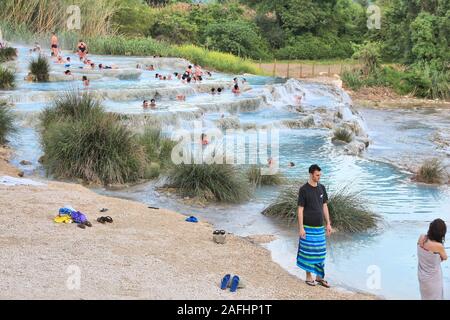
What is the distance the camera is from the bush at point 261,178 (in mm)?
13289

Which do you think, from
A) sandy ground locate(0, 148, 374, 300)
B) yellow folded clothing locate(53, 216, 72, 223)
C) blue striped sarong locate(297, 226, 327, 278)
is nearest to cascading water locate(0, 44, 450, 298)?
blue striped sarong locate(297, 226, 327, 278)

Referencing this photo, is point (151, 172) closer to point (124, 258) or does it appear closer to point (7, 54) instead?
point (124, 258)

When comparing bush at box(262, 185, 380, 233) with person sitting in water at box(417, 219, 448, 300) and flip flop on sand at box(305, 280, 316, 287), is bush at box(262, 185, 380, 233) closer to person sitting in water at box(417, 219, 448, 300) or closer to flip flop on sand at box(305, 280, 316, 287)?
flip flop on sand at box(305, 280, 316, 287)

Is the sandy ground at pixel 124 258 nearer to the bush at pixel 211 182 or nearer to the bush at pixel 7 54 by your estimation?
the bush at pixel 211 182

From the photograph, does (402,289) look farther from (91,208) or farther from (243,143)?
(243,143)

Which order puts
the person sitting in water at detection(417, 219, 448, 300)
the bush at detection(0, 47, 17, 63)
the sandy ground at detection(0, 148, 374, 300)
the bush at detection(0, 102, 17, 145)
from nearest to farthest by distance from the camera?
the person sitting in water at detection(417, 219, 448, 300), the sandy ground at detection(0, 148, 374, 300), the bush at detection(0, 102, 17, 145), the bush at detection(0, 47, 17, 63)

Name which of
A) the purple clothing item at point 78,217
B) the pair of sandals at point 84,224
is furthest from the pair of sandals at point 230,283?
the purple clothing item at point 78,217

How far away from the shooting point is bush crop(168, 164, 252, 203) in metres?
11.9

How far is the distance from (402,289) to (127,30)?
3447 cm

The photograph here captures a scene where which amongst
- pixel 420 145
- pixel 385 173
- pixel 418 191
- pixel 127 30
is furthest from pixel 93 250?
pixel 127 30

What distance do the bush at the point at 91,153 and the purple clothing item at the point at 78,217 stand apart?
3.47m

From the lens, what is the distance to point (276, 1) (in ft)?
154

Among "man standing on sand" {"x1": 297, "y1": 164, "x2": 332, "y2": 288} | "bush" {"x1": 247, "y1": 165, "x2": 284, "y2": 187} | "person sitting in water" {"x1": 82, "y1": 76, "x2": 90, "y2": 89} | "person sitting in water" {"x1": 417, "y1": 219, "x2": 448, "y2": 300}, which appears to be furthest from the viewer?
"person sitting in water" {"x1": 82, "y1": 76, "x2": 90, "y2": 89}

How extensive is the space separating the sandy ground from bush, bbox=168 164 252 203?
63.6 inches
